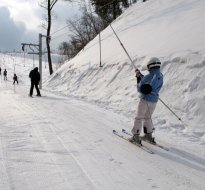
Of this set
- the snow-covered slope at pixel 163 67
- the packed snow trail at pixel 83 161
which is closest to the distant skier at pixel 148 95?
the packed snow trail at pixel 83 161

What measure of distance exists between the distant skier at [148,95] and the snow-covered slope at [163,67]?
180 centimetres

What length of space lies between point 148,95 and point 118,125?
9.05ft

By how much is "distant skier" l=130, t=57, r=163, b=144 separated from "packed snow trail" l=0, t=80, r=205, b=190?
0.34m

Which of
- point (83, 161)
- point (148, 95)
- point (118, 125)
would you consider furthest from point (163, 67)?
point (83, 161)

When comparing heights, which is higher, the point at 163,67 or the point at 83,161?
the point at 163,67

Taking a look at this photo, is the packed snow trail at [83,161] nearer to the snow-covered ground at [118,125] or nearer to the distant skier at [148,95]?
the snow-covered ground at [118,125]

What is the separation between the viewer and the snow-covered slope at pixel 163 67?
11872mm

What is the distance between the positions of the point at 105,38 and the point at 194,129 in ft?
57.5

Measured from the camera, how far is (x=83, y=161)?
6910 millimetres

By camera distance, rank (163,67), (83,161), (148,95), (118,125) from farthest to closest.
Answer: (163,67)
(118,125)
(148,95)
(83,161)

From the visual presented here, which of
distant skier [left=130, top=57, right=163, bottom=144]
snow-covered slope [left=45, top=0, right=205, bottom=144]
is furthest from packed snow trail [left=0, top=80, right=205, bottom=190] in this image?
snow-covered slope [left=45, top=0, right=205, bottom=144]

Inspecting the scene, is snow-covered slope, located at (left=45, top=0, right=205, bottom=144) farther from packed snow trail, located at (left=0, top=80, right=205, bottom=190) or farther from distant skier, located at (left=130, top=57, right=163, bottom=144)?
packed snow trail, located at (left=0, top=80, right=205, bottom=190)

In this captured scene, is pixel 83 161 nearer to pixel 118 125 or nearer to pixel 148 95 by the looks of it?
pixel 148 95

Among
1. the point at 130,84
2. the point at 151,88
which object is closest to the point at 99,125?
the point at 151,88
